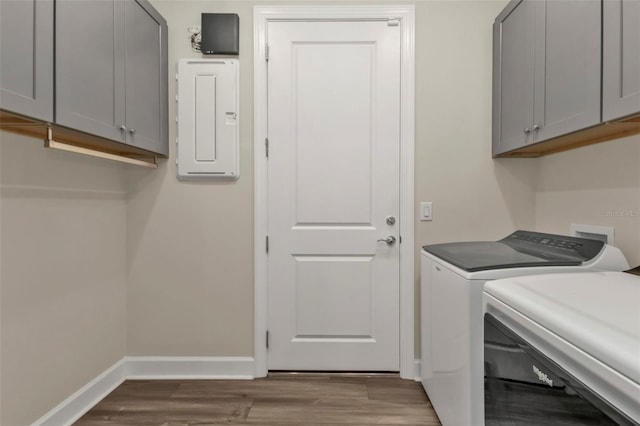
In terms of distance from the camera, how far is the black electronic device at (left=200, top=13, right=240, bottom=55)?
2.13m

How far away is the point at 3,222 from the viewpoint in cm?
139

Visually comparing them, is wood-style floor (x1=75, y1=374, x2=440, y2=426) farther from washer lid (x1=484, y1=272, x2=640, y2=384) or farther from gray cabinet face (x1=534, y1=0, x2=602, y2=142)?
gray cabinet face (x1=534, y1=0, x2=602, y2=142)

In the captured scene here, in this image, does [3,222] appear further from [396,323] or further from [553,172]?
[553,172]

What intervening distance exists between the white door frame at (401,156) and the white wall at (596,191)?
0.80 meters

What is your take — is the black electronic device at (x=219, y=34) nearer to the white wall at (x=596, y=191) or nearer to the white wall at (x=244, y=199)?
the white wall at (x=244, y=199)

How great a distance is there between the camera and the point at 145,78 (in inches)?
75.5

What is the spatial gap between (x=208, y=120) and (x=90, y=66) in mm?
780

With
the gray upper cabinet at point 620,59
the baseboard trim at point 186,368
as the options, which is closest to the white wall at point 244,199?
the baseboard trim at point 186,368

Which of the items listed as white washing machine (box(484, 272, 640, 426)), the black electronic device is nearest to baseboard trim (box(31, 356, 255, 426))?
white washing machine (box(484, 272, 640, 426))

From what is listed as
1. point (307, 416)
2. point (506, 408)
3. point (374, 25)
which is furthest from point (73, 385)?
point (374, 25)

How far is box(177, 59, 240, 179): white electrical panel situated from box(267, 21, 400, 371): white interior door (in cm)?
25

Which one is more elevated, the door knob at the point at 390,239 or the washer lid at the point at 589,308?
the door knob at the point at 390,239

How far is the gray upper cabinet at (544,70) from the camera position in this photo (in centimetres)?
131

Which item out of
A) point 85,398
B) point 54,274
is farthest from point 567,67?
point 85,398
